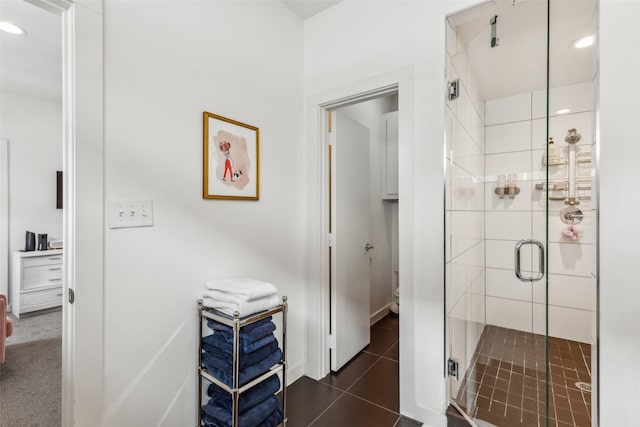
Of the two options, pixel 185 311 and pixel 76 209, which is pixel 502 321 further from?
pixel 76 209

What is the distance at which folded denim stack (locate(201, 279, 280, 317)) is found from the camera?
1.44 meters

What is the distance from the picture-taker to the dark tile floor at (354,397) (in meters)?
1.75

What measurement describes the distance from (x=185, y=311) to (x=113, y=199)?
25.7 inches

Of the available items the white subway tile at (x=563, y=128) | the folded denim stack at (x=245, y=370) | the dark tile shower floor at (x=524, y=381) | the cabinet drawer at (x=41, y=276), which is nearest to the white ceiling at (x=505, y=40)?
the white subway tile at (x=563, y=128)

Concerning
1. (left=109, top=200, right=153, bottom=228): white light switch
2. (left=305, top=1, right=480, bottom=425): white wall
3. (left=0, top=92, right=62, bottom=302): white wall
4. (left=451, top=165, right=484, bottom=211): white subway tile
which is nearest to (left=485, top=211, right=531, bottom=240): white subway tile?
(left=451, top=165, right=484, bottom=211): white subway tile

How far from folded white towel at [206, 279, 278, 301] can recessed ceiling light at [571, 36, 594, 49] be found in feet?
5.73

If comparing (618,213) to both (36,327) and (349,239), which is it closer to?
(349,239)

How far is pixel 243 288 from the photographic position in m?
1.47

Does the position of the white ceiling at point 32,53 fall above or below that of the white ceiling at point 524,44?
above

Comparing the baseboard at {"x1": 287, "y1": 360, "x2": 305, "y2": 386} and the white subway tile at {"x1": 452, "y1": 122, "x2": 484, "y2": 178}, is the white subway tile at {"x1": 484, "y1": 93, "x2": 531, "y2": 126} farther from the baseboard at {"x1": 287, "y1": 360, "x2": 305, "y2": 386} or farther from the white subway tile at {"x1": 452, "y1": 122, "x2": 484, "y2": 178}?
the baseboard at {"x1": 287, "y1": 360, "x2": 305, "y2": 386}

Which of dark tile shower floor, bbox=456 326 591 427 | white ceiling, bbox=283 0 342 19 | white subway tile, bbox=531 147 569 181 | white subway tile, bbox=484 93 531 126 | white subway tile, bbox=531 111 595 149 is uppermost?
white ceiling, bbox=283 0 342 19

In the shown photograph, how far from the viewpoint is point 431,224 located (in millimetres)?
1715

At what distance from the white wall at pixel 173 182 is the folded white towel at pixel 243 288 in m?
0.11

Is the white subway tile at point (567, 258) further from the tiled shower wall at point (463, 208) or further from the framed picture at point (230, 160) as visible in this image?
the framed picture at point (230, 160)
